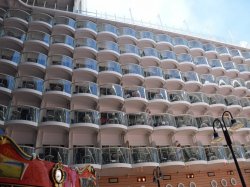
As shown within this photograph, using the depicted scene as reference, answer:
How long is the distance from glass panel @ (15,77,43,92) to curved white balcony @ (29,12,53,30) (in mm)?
8257

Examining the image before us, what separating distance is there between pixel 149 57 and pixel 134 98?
284 inches

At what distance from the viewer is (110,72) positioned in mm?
27938

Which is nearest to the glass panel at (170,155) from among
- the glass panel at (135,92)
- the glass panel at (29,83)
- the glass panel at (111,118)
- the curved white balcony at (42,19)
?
the glass panel at (111,118)

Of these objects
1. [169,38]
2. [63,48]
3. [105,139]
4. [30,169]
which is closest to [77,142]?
[105,139]

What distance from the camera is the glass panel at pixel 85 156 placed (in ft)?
65.6

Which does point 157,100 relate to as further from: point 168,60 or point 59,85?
point 59,85

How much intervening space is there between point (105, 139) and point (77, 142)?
268 centimetres

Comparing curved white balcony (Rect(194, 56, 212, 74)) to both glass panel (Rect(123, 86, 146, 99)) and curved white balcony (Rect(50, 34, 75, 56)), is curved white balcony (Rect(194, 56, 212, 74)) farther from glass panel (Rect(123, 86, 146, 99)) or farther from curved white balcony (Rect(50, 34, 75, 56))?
curved white balcony (Rect(50, 34, 75, 56))

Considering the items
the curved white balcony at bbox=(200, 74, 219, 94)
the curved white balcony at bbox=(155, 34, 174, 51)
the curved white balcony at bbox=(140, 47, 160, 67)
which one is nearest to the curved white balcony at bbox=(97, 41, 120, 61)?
the curved white balcony at bbox=(140, 47, 160, 67)

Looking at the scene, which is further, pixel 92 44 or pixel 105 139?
pixel 92 44

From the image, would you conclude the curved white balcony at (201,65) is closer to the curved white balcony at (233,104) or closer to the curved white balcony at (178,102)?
the curved white balcony at (233,104)

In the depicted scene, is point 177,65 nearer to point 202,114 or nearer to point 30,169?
point 202,114

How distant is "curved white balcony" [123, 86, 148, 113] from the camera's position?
88.7 ft

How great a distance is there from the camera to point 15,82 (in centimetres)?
2377
